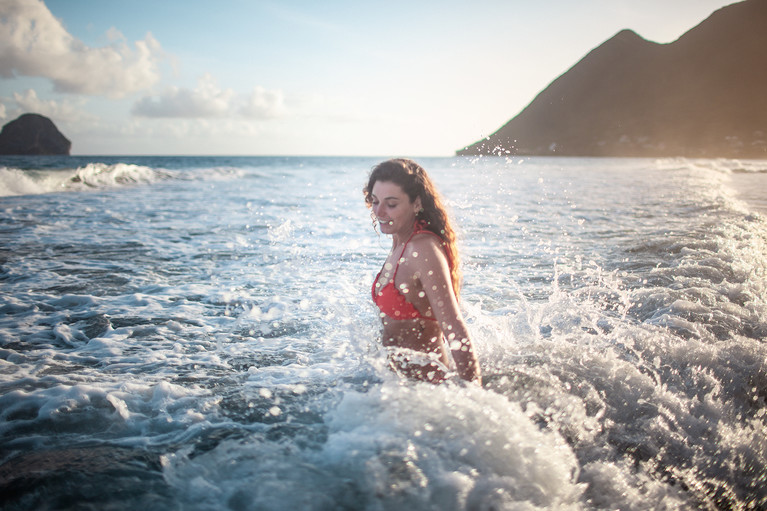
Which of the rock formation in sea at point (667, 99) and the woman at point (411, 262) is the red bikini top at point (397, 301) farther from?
the rock formation in sea at point (667, 99)

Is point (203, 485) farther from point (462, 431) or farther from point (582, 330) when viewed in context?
point (582, 330)

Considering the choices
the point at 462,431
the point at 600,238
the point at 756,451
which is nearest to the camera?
the point at 462,431

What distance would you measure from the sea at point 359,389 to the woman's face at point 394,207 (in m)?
1.08

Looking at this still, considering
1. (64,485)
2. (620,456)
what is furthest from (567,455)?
(64,485)

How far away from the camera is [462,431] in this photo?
7.79 ft

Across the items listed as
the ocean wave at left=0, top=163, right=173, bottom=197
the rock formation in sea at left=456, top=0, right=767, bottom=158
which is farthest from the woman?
the rock formation in sea at left=456, top=0, right=767, bottom=158

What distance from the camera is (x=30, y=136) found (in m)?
91.4

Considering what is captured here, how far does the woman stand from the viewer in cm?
282

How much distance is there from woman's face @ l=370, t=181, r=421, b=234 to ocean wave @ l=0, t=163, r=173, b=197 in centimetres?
2107

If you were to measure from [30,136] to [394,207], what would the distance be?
123 meters

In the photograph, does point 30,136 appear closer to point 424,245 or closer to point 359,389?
point 359,389

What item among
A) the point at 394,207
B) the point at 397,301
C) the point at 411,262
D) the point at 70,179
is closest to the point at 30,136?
the point at 70,179

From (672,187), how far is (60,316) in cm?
2479

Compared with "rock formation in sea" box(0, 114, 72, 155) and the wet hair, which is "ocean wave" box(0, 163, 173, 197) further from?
"rock formation in sea" box(0, 114, 72, 155)
